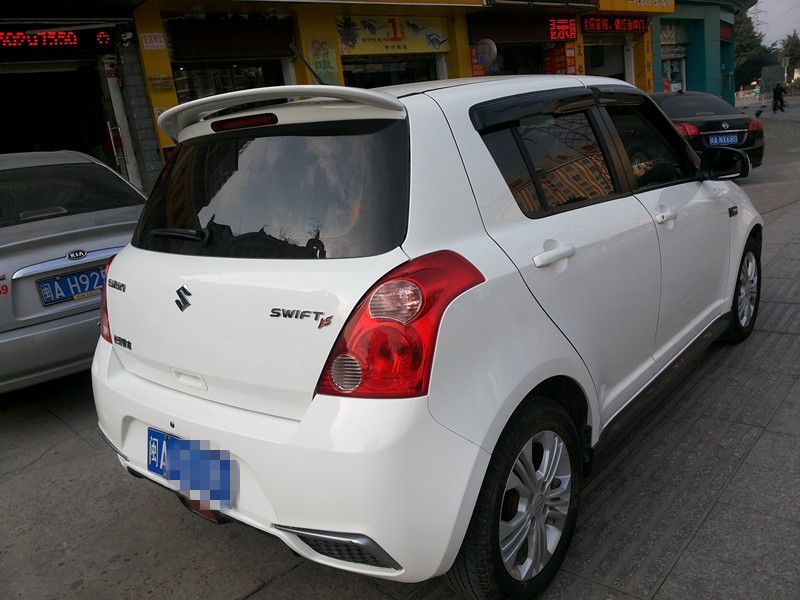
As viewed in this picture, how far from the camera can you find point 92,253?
386 cm

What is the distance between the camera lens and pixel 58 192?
4547 mm

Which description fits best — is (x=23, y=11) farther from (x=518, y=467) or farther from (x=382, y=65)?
(x=518, y=467)

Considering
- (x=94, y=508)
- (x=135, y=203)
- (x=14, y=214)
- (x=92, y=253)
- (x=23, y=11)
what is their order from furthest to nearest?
(x=23, y=11), (x=135, y=203), (x=14, y=214), (x=92, y=253), (x=94, y=508)

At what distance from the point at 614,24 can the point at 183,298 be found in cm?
1924

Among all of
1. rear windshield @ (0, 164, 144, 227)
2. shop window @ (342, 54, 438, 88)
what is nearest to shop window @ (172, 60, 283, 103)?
shop window @ (342, 54, 438, 88)

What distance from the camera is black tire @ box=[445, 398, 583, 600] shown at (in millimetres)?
1893

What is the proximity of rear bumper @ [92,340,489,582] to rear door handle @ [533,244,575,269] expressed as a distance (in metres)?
0.68

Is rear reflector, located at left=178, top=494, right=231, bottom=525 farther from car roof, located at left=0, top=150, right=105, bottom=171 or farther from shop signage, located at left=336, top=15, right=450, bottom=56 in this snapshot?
shop signage, located at left=336, top=15, right=450, bottom=56

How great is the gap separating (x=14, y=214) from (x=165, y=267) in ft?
8.92

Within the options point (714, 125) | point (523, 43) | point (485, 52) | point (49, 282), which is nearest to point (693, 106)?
point (714, 125)

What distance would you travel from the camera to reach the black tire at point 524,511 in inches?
74.5

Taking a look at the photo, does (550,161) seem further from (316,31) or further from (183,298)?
(316,31)

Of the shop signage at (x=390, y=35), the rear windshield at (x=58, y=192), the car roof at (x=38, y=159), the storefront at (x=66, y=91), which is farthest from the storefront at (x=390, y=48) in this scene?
the rear windshield at (x=58, y=192)

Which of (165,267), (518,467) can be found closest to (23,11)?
(165,267)
